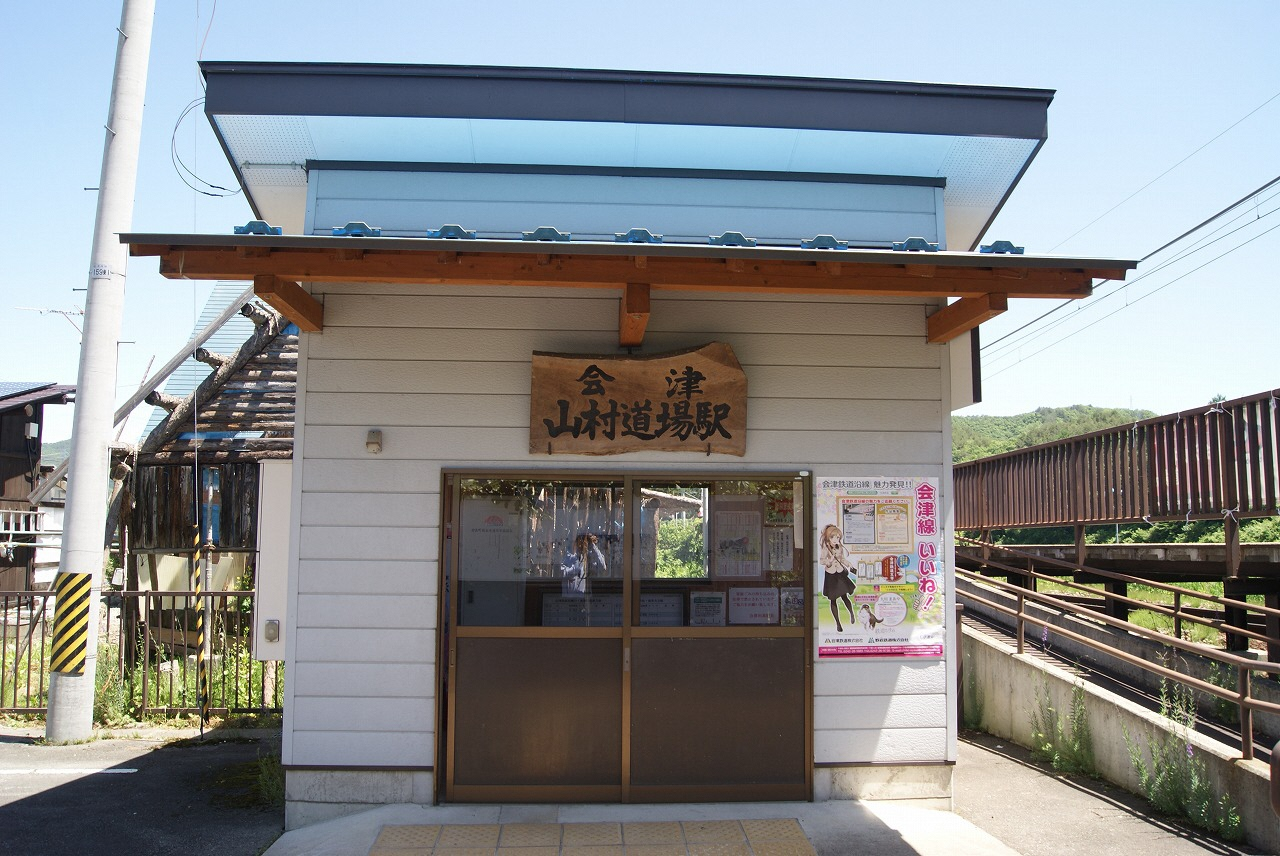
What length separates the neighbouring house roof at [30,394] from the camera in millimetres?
24438

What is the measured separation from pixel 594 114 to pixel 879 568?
3555mm

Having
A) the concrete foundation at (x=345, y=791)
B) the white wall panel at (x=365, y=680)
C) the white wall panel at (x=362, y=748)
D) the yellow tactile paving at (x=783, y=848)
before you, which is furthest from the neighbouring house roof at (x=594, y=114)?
the yellow tactile paving at (x=783, y=848)

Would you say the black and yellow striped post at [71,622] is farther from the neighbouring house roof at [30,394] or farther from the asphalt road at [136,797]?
the neighbouring house roof at [30,394]

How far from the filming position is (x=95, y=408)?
27.8 feet

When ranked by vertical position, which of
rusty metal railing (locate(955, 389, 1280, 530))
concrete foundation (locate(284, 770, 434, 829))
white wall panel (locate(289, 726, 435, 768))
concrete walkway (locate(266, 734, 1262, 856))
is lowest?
concrete walkway (locate(266, 734, 1262, 856))

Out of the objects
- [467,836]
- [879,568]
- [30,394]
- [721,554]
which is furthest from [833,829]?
[30,394]

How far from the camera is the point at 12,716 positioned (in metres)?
8.79

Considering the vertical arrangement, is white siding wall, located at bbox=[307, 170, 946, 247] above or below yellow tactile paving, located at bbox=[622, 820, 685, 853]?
above

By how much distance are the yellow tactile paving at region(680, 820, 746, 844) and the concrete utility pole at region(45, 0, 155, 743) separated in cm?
601

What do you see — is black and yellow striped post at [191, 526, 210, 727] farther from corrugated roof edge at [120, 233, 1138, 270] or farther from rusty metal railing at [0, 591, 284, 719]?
corrugated roof edge at [120, 233, 1138, 270]

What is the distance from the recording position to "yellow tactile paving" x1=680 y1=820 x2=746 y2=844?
5.21 m

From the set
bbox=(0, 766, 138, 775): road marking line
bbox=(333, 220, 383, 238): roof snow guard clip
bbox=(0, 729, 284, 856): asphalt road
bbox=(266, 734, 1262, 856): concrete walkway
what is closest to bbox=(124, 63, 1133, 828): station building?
bbox=(266, 734, 1262, 856): concrete walkway

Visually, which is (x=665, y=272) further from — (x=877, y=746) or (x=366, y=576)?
(x=877, y=746)

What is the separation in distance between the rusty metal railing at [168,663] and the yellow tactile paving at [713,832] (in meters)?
4.79
